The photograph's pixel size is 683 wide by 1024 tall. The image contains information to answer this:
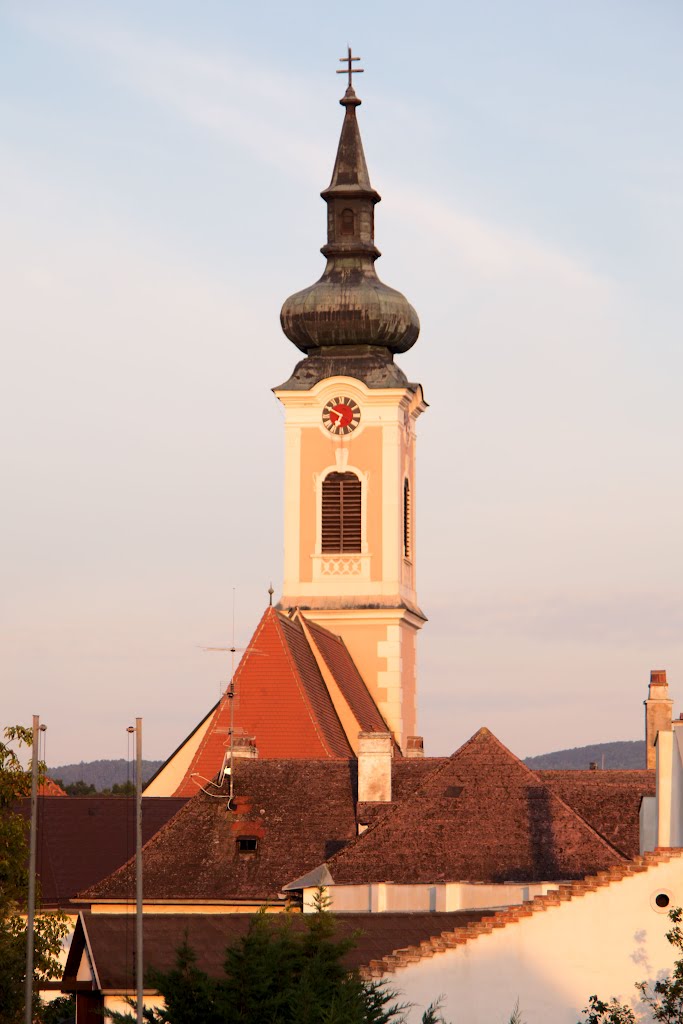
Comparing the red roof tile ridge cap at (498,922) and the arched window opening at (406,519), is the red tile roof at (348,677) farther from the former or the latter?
the red roof tile ridge cap at (498,922)

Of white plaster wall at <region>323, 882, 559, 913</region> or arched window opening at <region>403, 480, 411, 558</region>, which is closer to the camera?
white plaster wall at <region>323, 882, 559, 913</region>

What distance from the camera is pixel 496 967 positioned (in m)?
45.3

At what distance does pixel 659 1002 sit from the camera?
1742 inches

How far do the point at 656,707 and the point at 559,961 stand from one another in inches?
1545

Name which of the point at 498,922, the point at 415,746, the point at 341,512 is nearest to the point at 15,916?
the point at 498,922

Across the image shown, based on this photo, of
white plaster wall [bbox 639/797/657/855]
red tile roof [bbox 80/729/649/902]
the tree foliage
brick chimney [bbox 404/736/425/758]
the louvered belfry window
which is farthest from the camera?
the louvered belfry window

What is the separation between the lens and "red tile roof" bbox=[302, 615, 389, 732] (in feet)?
275

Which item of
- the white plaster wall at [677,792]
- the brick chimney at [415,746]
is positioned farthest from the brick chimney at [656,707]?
the white plaster wall at [677,792]

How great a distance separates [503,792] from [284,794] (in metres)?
6.30

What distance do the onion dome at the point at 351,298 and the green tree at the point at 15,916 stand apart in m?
42.9

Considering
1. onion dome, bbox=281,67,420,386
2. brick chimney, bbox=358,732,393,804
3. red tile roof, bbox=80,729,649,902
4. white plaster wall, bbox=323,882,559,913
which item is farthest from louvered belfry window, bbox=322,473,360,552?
white plaster wall, bbox=323,882,559,913

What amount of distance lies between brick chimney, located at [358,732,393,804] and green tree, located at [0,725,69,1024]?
16.7 metres

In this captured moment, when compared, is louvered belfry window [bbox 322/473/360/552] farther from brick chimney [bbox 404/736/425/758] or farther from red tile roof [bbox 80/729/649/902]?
red tile roof [bbox 80/729/649/902]

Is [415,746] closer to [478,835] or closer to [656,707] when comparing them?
[656,707]
